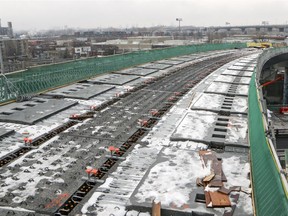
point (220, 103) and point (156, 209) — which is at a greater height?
point (220, 103)

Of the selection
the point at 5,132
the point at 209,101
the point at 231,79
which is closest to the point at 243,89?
the point at 231,79

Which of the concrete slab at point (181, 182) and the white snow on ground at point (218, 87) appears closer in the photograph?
the concrete slab at point (181, 182)

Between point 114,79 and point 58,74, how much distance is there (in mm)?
4587

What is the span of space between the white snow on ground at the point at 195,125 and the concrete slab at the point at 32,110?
5614 millimetres

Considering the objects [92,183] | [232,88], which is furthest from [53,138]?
[232,88]

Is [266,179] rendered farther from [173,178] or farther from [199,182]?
[173,178]

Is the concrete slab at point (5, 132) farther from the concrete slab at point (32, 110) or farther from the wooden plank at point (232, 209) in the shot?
the wooden plank at point (232, 209)

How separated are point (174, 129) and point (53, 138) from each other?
4331 millimetres

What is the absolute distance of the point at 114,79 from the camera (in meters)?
23.4

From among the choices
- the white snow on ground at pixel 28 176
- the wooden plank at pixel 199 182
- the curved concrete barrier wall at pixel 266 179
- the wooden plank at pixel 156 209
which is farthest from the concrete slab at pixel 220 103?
the wooden plank at pixel 156 209

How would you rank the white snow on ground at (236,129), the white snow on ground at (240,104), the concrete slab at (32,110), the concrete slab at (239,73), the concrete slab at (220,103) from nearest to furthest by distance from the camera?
the white snow on ground at (236,129), the concrete slab at (32,110), the concrete slab at (220,103), the white snow on ground at (240,104), the concrete slab at (239,73)

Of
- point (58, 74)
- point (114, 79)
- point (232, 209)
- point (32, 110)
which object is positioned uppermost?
point (58, 74)

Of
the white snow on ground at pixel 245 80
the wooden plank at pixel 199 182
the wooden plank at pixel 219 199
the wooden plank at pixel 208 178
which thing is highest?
the white snow on ground at pixel 245 80

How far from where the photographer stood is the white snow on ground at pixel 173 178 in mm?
7223
